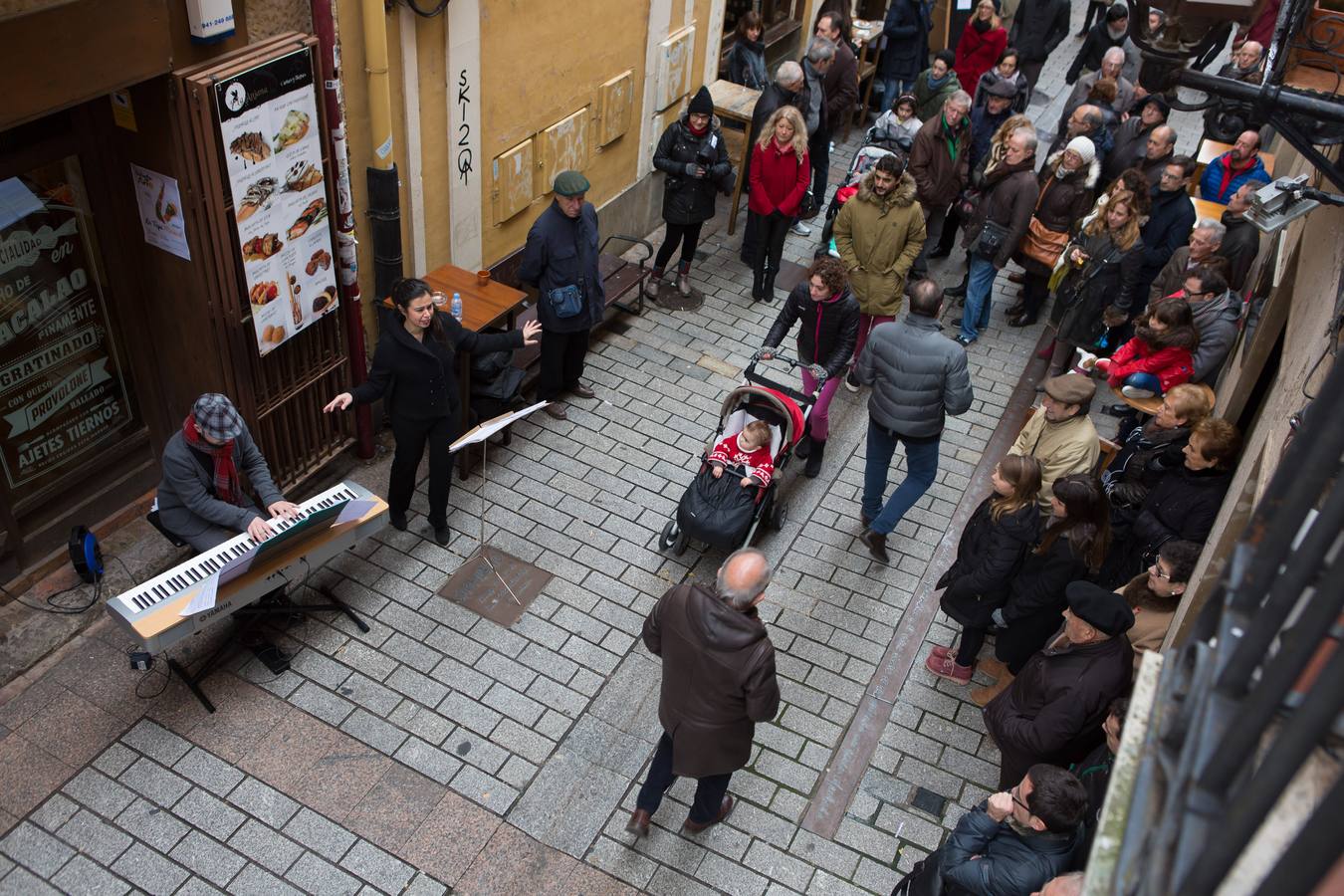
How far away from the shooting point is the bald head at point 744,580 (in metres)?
4.86

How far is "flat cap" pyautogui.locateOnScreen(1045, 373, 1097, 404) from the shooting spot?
21.4 feet

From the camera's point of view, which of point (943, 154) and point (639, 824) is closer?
point (639, 824)

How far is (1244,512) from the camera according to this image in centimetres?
526

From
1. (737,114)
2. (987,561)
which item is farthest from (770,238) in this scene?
(987,561)

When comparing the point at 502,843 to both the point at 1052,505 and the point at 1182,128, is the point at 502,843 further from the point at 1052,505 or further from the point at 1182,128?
the point at 1182,128

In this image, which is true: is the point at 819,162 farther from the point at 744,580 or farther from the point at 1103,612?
the point at 744,580

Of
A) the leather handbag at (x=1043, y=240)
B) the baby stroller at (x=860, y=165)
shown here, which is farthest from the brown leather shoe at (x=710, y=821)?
the leather handbag at (x=1043, y=240)

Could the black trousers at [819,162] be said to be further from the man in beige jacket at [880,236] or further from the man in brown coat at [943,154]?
the man in beige jacket at [880,236]

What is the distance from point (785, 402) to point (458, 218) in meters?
2.95

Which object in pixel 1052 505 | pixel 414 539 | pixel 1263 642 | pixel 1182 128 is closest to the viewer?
pixel 1263 642

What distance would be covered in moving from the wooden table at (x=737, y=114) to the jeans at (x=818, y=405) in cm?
389

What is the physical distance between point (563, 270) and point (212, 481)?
3.00 m

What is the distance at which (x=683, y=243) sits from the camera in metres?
10.6

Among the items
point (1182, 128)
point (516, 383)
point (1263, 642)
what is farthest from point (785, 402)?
point (1182, 128)
